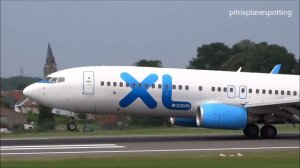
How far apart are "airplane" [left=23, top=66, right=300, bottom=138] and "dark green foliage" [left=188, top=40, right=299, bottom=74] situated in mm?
45676

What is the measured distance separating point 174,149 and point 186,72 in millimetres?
7859

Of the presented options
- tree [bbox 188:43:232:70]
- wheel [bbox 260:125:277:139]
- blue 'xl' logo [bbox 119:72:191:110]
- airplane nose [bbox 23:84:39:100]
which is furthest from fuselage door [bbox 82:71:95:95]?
tree [bbox 188:43:232:70]

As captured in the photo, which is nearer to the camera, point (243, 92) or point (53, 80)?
point (53, 80)

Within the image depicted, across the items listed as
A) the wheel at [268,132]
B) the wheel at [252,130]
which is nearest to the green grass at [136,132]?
the wheel at [252,130]

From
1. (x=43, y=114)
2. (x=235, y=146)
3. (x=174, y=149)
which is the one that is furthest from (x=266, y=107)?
(x=43, y=114)

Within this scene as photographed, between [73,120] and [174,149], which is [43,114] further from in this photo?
[174,149]

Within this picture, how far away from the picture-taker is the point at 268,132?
2984 centimetres

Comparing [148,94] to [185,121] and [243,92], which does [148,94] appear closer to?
[185,121]

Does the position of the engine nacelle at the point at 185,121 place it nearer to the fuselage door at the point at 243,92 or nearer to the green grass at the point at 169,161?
the fuselage door at the point at 243,92

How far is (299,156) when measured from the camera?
20.2 m

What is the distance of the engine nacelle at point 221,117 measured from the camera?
1102 inches

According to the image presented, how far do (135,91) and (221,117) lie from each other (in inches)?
157

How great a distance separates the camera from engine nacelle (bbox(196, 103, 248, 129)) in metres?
28.0

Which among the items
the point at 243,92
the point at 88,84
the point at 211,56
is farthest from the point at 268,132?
the point at 211,56
